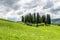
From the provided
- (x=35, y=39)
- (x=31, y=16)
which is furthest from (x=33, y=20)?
(x=35, y=39)

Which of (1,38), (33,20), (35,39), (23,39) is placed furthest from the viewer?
(33,20)

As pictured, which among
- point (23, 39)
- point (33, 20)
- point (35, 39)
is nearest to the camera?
point (23, 39)

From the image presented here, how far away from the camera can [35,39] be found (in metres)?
41.1

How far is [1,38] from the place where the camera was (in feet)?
116

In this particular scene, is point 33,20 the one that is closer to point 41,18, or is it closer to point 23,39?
point 41,18

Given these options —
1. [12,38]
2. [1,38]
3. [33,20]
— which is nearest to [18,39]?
[12,38]

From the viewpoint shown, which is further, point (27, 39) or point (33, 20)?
point (33, 20)

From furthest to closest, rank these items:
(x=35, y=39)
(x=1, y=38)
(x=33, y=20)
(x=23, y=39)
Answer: (x=33, y=20), (x=35, y=39), (x=23, y=39), (x=1, y=38)

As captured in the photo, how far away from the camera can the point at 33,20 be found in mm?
189125

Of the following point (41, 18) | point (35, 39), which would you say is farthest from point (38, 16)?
point (35, 39)

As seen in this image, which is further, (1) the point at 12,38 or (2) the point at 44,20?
(2) the point at 44,20

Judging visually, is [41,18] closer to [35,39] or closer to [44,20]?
[44,20]

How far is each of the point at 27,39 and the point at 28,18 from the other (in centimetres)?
15165

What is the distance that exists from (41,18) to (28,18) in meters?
16.2
